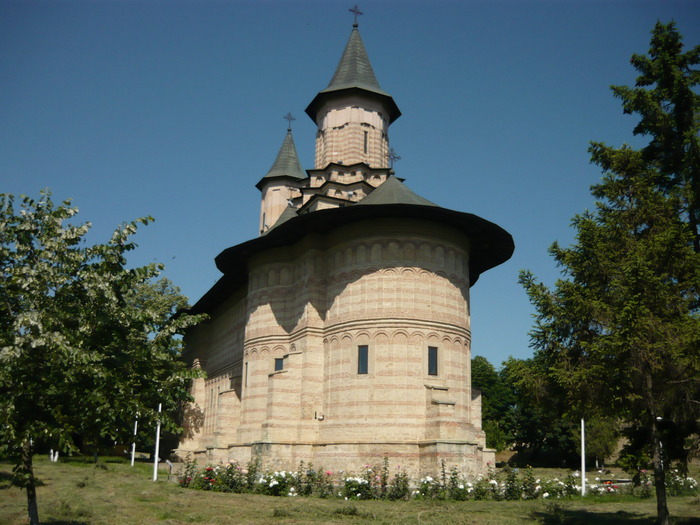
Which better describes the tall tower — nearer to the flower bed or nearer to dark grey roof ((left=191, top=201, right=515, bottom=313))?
dark grey roof ((left=191, top=201, right=515, bottom=313))

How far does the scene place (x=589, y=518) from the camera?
49.9 feet

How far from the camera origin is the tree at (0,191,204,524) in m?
8.47

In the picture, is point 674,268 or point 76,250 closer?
point 76,250

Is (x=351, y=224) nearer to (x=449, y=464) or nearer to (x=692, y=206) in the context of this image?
(x=449, y=464)

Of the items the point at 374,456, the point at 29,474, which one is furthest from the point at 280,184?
the point at 29,474

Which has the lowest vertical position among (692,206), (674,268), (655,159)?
(674,268)

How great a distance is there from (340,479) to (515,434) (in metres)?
33.6

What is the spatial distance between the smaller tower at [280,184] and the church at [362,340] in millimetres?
17487

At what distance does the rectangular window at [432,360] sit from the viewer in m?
22.0

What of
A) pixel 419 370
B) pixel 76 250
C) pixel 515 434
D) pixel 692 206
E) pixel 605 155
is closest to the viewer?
pixel 76 250

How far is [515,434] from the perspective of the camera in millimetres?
51094

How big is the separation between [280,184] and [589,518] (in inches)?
1359

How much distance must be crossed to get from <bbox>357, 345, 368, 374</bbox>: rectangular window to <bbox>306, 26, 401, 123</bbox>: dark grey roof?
49.4 ft

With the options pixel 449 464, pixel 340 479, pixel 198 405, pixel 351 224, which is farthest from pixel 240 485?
pixel 198 405
